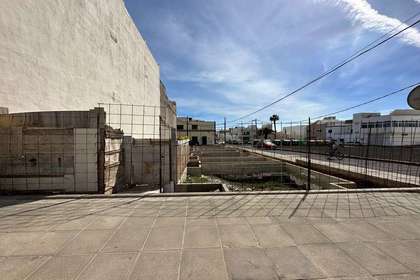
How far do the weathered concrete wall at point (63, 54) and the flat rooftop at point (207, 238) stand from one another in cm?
307

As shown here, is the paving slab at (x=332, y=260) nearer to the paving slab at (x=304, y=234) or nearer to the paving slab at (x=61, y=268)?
the paving slab at (x=304, y=234)

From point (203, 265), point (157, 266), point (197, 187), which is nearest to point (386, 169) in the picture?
point (197, 187)

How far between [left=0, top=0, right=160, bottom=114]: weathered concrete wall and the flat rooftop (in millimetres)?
3072

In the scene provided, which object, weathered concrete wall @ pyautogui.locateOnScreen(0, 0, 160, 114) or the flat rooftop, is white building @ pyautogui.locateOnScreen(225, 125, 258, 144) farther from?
the flat rooftop

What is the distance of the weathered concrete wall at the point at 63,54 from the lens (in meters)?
4.77

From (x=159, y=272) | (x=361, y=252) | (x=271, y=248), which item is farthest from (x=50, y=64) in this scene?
(x=361, y=252)

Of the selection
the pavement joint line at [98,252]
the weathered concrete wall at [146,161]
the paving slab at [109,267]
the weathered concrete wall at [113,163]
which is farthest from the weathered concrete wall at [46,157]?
the paving slab at [109,267]

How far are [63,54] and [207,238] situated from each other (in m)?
7.32

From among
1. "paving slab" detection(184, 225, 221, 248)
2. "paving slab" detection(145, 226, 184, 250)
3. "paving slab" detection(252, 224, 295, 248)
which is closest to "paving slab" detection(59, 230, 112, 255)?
"paving slab" detection(145, 226, 184, 250)

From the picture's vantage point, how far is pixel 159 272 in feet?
5.65

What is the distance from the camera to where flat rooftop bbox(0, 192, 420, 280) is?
175cm

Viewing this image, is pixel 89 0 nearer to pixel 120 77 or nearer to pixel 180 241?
pixel 120 77

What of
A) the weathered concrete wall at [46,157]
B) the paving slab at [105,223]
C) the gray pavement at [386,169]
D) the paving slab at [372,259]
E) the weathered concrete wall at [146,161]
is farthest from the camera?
the gray pavement at [386,169]

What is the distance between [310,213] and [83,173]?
14.8 feet
